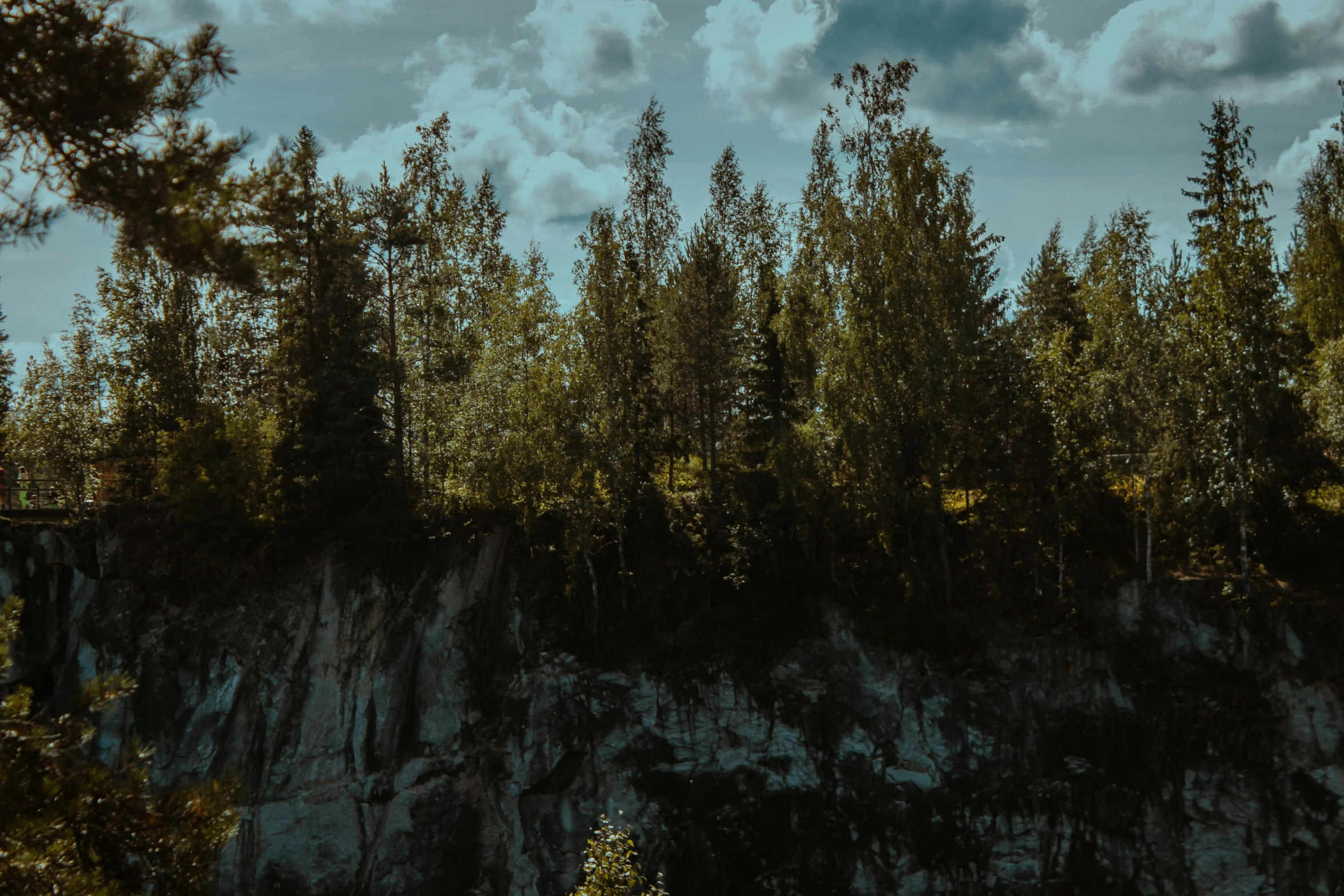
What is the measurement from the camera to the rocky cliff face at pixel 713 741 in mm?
24266

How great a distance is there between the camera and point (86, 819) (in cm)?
738

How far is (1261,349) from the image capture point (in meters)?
25.0

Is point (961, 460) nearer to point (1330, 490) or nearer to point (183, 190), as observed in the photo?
point (1330, 490)

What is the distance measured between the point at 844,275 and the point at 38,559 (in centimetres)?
2781

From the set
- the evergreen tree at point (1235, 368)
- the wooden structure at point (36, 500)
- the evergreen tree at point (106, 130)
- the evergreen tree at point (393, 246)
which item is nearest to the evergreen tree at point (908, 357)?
the evergreen tree at point (1235, 368)

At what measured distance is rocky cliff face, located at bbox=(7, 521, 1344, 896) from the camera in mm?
24266

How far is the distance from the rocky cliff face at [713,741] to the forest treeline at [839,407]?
2297mm

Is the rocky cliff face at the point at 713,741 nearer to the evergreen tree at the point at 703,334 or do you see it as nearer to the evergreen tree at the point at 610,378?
the evergreen tree at the point at 610,378

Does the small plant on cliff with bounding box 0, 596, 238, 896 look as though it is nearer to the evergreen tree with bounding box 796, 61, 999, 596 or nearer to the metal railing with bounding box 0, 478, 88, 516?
the evergreen tree with bounding box 796, 61, 999, 596

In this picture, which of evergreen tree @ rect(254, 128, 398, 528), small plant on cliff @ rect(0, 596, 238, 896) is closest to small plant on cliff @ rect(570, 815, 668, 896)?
small plant on cliff @ rect(0, 596, 238, 896)

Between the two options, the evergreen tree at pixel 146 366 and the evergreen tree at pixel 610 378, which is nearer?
the evergreen tree at pixel 610 378

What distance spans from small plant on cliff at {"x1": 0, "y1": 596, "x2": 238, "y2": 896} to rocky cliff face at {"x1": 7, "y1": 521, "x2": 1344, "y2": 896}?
20126 millimetres

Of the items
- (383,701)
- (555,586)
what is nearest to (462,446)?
(555,586)

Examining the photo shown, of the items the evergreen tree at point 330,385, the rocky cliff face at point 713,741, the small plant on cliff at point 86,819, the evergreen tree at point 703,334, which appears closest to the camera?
the small plant on cliff at point 86,819
